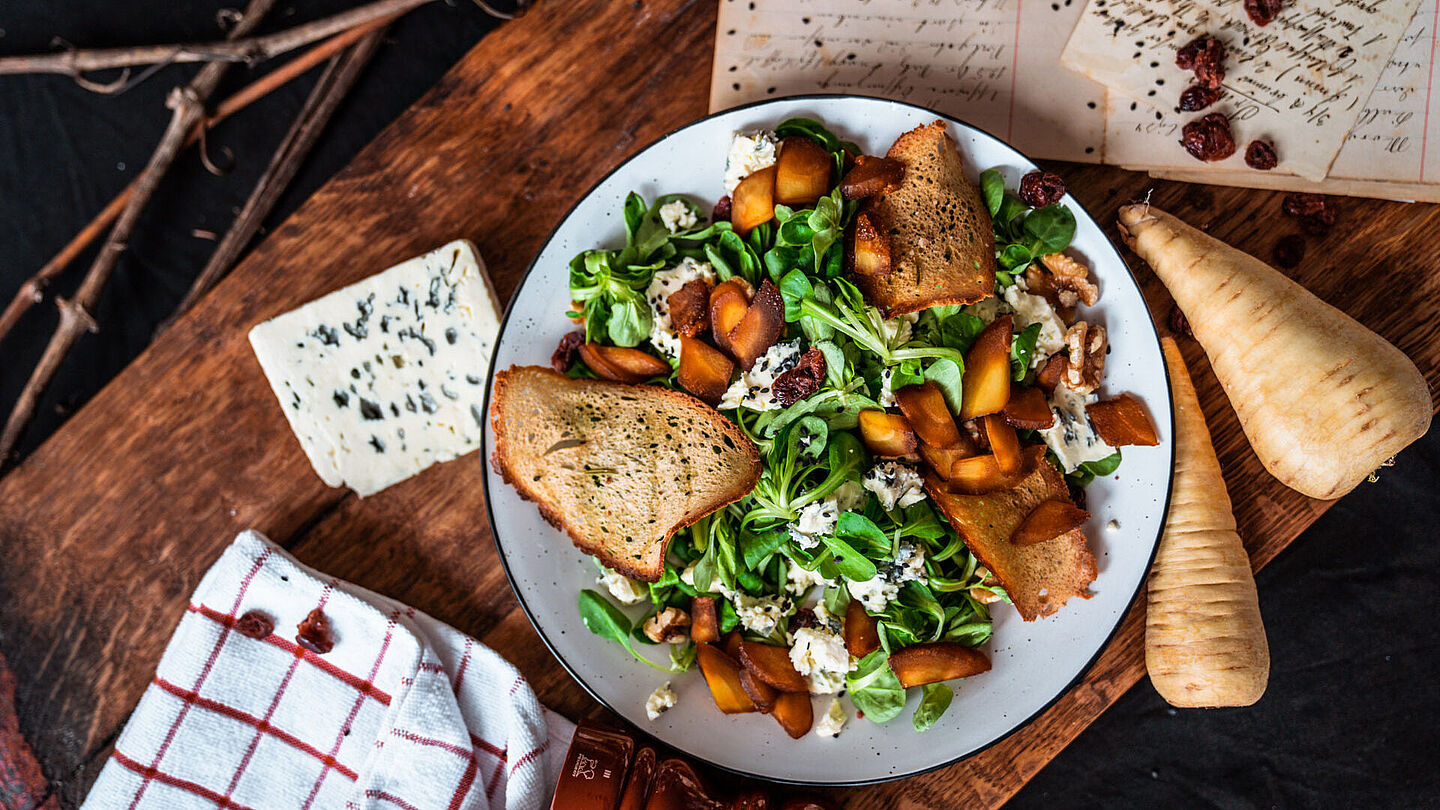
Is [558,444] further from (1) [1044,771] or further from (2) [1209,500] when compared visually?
(1) [1044,771]

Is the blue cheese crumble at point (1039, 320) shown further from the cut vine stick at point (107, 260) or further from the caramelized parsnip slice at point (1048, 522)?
the cut vine stick at point (107, 260)

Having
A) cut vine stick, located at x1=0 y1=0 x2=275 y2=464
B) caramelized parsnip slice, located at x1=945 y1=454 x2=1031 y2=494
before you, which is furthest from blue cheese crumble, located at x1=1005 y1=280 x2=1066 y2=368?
cut vine stick, located at x1=0 y1=0 x2=275 y2=464

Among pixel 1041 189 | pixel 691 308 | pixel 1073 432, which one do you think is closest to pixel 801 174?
pixel 691 308

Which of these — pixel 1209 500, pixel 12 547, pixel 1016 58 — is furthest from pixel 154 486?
pixel 1209 500

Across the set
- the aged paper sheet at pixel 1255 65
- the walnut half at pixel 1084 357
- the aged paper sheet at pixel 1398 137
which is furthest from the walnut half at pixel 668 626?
the aged paper sheet at pixel 1398 137

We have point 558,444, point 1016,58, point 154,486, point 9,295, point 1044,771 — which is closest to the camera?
point 558,444

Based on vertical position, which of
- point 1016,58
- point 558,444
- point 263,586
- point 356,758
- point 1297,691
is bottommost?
point 1297,691
